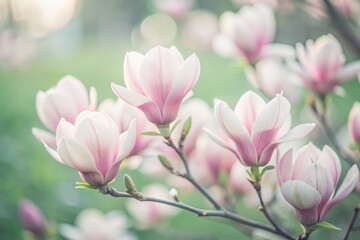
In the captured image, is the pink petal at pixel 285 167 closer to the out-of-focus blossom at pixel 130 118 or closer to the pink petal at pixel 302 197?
the pink petal at pixel 302 197

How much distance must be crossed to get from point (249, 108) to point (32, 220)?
0.65m

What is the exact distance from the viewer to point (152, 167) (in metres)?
1.21

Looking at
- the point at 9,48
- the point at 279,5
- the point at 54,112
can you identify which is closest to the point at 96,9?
the point at 9,48

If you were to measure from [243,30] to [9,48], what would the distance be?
2641 mm

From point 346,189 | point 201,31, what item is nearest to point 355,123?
point 346,189

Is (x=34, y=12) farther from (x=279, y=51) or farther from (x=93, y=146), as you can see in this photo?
(x=93, y=146)

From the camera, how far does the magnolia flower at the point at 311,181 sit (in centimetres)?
67

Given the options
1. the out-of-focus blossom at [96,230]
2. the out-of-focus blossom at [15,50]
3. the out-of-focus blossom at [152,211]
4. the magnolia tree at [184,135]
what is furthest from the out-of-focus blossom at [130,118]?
the out-of-focus blossom at [15,50]

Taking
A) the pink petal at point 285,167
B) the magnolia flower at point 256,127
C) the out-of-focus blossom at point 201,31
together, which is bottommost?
the pink petal at point 285,167

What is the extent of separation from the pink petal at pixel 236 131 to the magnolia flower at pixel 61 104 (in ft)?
0.76

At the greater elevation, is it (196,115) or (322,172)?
(196,115)

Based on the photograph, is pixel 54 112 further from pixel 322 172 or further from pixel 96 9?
pixel 96 9

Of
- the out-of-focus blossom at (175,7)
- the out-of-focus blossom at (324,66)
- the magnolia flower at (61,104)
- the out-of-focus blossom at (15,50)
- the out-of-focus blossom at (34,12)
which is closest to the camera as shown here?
the magnolia flower at (61,104)

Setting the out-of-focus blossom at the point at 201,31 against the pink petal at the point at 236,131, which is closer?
the pink petal at the point at 236,131
